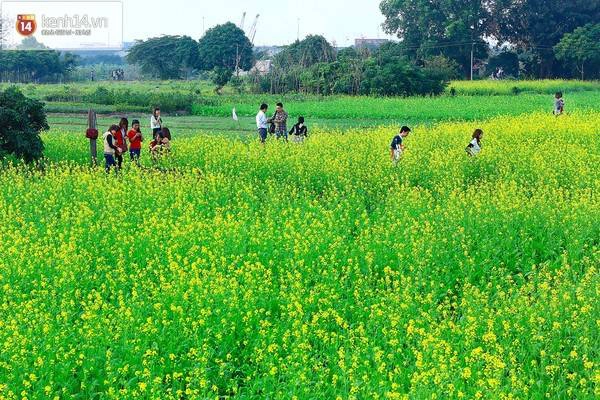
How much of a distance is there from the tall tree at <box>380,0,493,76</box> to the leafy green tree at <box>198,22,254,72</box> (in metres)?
19.4

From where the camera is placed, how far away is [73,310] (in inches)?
349

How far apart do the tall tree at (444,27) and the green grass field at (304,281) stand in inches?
2220

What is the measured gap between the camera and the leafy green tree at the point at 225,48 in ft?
287

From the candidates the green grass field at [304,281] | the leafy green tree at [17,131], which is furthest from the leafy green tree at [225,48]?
the green grass field at [304,281]

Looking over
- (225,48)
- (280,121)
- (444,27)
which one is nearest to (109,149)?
(280,121)

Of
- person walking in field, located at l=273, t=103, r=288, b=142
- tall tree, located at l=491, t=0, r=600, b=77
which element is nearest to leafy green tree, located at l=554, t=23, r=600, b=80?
tall tree, located at l=491, t=0, r=600, b=77

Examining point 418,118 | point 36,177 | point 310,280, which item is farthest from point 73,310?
point 418,118

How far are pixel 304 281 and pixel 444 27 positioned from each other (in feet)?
221

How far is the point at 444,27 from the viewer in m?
73.8

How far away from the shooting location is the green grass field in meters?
7.26

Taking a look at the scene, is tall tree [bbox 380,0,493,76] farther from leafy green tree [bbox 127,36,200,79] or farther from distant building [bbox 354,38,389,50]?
leafy green tree [bbox 127,36,200,79]

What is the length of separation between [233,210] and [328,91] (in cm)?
3946

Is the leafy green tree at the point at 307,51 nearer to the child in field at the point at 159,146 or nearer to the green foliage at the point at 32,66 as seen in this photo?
the green foliage at the point at 32,66

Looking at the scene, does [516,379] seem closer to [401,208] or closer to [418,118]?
[401,208]
